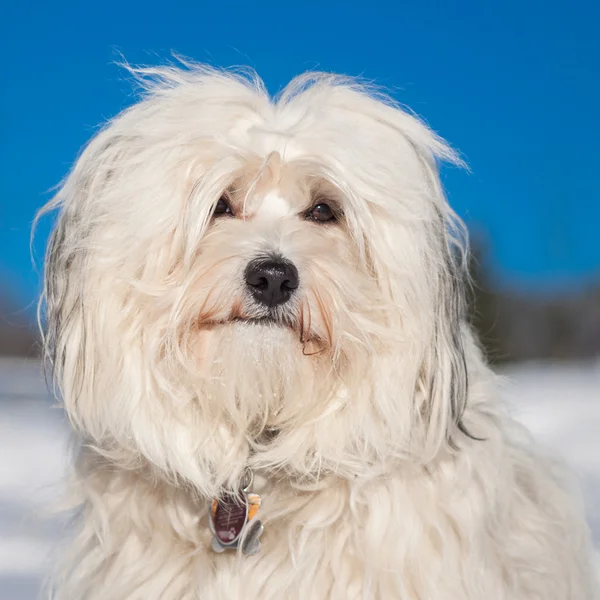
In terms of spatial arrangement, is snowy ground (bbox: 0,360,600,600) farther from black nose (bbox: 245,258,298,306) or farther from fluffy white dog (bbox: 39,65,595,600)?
black nose (bbox: 245,258,298,306)

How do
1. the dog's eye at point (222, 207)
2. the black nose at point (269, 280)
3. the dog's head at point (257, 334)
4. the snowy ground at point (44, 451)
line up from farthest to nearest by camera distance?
the snowy ground at point (44, 451) → the dog's eye at point (222, 207) → the dog's head at point (257, 334) → the black nose at point (269, 280)

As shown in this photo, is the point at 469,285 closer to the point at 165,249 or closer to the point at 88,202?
the point at 165,249

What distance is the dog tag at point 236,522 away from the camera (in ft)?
8.84

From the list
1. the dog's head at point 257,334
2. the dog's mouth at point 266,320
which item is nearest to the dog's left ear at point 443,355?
the dog's head at point 257,334

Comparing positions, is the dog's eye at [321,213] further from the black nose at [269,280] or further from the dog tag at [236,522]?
the dog tag at [236,522]

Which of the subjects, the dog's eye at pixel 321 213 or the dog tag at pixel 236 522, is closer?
the dog tag at pixel 236 522

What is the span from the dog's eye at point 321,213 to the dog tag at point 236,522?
84 centimetres

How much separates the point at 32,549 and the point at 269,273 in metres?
2.06

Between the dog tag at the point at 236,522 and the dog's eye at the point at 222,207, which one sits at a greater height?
the dog's eye at the point at 222,207

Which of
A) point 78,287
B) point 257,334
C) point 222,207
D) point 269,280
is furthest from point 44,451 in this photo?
point 269,280

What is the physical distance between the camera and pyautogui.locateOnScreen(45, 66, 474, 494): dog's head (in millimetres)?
2598

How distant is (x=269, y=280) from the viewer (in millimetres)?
2465

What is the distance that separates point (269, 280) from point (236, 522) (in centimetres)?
75

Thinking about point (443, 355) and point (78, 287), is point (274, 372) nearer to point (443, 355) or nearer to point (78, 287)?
point (443, 355)
